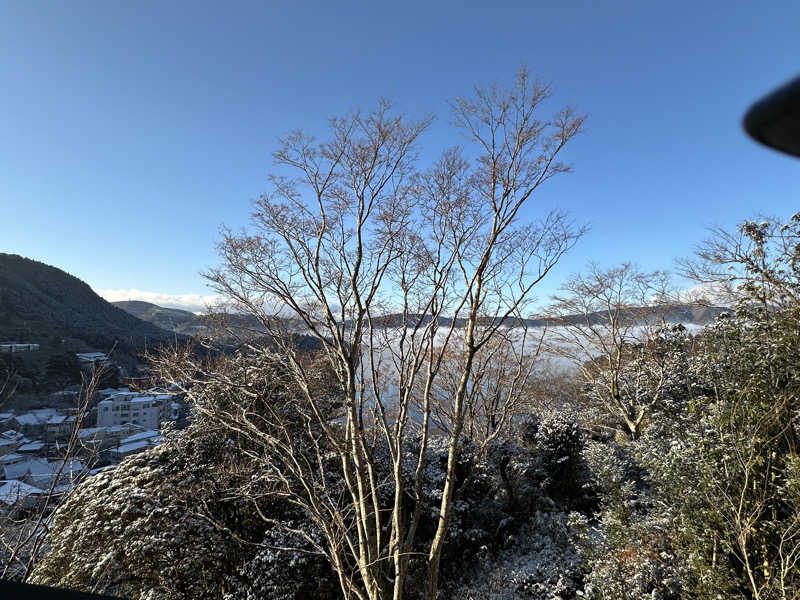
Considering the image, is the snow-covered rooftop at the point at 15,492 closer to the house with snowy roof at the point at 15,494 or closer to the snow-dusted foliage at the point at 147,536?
the house with snowy roof at the point at 15,494

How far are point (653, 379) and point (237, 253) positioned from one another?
1137cm

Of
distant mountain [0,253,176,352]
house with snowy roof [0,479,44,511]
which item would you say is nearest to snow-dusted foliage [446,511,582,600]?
house with snowy roof [0,479,44,511]

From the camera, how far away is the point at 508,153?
17.6ft

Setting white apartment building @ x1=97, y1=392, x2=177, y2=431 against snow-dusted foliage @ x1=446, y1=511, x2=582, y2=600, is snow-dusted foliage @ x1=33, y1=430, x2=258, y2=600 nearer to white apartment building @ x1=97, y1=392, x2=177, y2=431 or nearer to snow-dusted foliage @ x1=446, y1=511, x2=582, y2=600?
snow-dusted foliage @ x1=446, y1=511, x2=582, y2=600

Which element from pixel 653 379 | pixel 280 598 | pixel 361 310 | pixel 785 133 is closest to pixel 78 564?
pixel 280 598

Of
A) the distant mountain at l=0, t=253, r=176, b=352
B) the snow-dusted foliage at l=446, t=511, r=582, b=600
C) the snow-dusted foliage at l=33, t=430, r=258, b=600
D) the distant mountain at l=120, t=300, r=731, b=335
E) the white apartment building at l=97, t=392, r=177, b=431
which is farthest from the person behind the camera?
the distant mountain at l=0, t=253, r=176, b=352

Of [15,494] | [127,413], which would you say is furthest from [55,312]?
[15,494]

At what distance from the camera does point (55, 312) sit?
42.0 meters

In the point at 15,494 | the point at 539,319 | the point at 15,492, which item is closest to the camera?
the point at 15,492

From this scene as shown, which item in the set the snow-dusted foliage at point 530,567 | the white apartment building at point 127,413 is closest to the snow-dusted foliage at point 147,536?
the snow-dusted foliage at point 530,567

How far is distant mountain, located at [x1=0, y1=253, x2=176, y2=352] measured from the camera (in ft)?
106

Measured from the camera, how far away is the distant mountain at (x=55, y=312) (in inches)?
1273

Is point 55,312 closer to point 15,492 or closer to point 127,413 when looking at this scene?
point 127,413

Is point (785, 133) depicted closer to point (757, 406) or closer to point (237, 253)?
point (757, 406)
